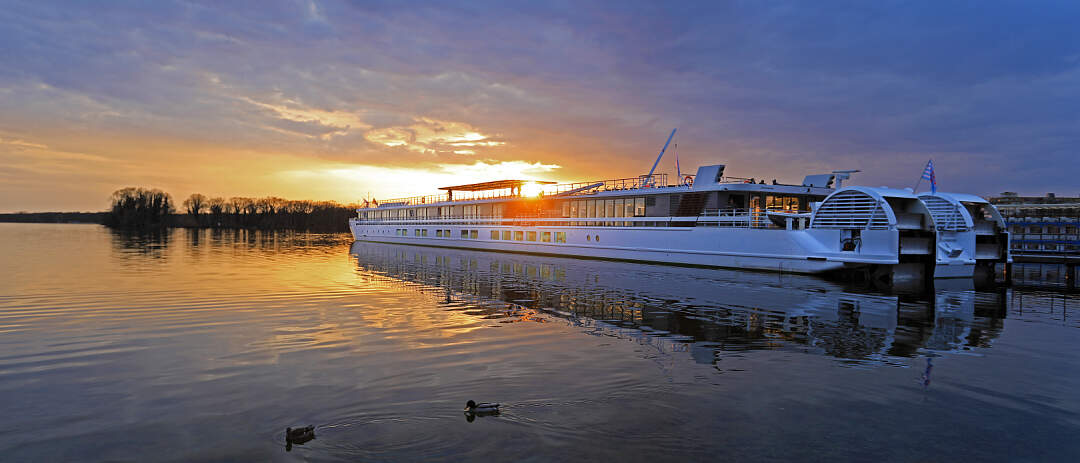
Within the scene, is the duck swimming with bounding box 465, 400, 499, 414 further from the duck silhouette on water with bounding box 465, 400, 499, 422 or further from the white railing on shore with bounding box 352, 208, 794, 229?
the white railing on shore with bounding box 352, 208, 794, 229

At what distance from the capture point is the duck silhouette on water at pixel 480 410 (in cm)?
841

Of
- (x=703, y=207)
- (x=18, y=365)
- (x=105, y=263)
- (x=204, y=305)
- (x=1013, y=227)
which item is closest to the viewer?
(x=18, y=365)

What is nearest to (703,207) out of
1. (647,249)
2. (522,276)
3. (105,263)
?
(647,249)

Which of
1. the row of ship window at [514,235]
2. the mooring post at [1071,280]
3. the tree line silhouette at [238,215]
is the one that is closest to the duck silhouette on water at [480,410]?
the mooring post at [1071,280]

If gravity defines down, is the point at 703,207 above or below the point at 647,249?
above

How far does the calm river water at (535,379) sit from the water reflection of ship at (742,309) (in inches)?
6.0

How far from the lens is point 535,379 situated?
10.4 meters

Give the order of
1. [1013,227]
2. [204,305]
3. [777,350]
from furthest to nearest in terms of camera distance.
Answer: [1013,227] < [204,305] < [777,350]

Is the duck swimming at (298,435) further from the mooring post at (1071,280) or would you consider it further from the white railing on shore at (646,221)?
the mooring post at (1071,280)

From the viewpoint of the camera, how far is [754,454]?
713 cm

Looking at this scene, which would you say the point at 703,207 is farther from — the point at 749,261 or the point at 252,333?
the point at 252,333

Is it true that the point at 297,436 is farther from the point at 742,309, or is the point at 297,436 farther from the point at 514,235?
the point at 514,235

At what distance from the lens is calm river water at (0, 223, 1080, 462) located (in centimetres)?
744

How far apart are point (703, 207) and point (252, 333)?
32748mm
